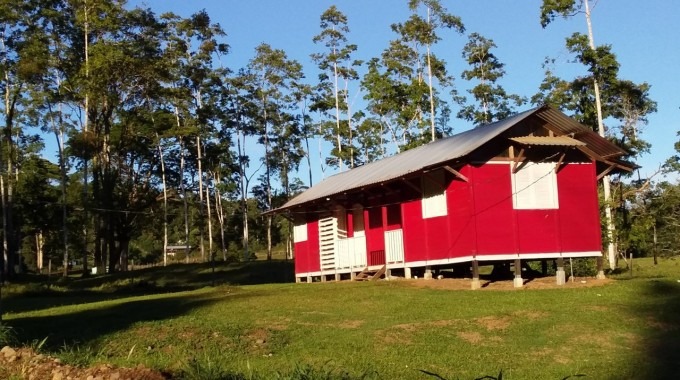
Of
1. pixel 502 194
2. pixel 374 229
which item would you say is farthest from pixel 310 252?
pixel 502 194

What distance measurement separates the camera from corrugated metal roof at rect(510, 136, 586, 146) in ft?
67.5

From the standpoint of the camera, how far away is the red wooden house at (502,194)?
814 inches

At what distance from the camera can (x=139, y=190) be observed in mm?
53719

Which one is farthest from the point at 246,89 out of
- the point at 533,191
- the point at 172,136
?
the point at 533,191

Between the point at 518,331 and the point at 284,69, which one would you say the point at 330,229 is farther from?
the point at 284,69

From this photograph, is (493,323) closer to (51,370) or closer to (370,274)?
(51,370)

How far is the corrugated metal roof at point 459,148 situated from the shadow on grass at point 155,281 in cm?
1023

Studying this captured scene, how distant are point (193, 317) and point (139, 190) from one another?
40.4 metres

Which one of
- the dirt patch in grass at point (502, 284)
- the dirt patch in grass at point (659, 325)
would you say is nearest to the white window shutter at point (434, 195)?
the dirt patch in grass at point (502, 284)

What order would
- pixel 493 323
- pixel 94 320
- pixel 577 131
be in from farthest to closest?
1. pixel 577 131
2. pixel 94 320
3. pixel 493 323

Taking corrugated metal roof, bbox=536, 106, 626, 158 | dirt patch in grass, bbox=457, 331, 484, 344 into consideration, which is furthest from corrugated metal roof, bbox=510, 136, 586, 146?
dirt patch in grass, bbox=457, 331, 484, 344

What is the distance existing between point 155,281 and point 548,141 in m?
24.6

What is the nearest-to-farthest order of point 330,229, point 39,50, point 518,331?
point 518,331 < point 330,229 < point 39,50

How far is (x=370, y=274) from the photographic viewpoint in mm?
25672
